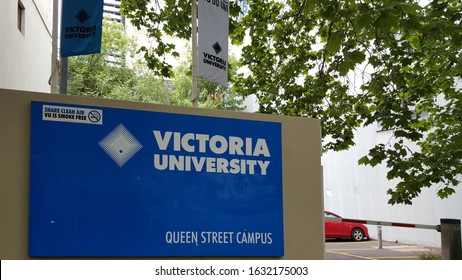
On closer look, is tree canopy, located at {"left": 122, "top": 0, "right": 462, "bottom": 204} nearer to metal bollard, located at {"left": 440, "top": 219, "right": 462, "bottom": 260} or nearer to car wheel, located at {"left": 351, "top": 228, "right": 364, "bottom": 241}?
metal bollard, located at {"left": 440, "top": 219, "right": 462, "bottom": 260}

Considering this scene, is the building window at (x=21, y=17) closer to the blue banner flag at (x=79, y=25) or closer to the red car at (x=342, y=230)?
the blue banner flag at (x=79, y=25)

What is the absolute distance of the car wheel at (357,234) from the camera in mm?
21531

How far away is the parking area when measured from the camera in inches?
609

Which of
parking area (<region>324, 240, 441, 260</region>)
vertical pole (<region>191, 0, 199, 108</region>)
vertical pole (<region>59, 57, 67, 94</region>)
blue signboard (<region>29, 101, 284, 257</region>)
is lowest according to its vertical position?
parking area (<region>324, 240, 441, 260</region>)

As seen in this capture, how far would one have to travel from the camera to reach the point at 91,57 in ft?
111

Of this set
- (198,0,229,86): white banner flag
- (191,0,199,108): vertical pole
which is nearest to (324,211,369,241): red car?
(198,0,229,86): white banner flag

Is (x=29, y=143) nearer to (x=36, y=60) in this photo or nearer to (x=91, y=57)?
(x=36, y=60)

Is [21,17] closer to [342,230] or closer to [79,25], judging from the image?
[79,25]

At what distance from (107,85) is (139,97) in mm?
2369

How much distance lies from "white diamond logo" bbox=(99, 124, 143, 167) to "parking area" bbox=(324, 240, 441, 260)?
37.5ft

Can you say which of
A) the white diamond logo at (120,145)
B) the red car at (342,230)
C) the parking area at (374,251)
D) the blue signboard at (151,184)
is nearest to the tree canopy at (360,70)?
the blue signboard at (151,184)

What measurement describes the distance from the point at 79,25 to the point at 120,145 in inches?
151

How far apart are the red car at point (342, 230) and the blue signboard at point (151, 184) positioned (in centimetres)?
1687

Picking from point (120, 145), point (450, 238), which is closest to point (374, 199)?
point (450, 238)
